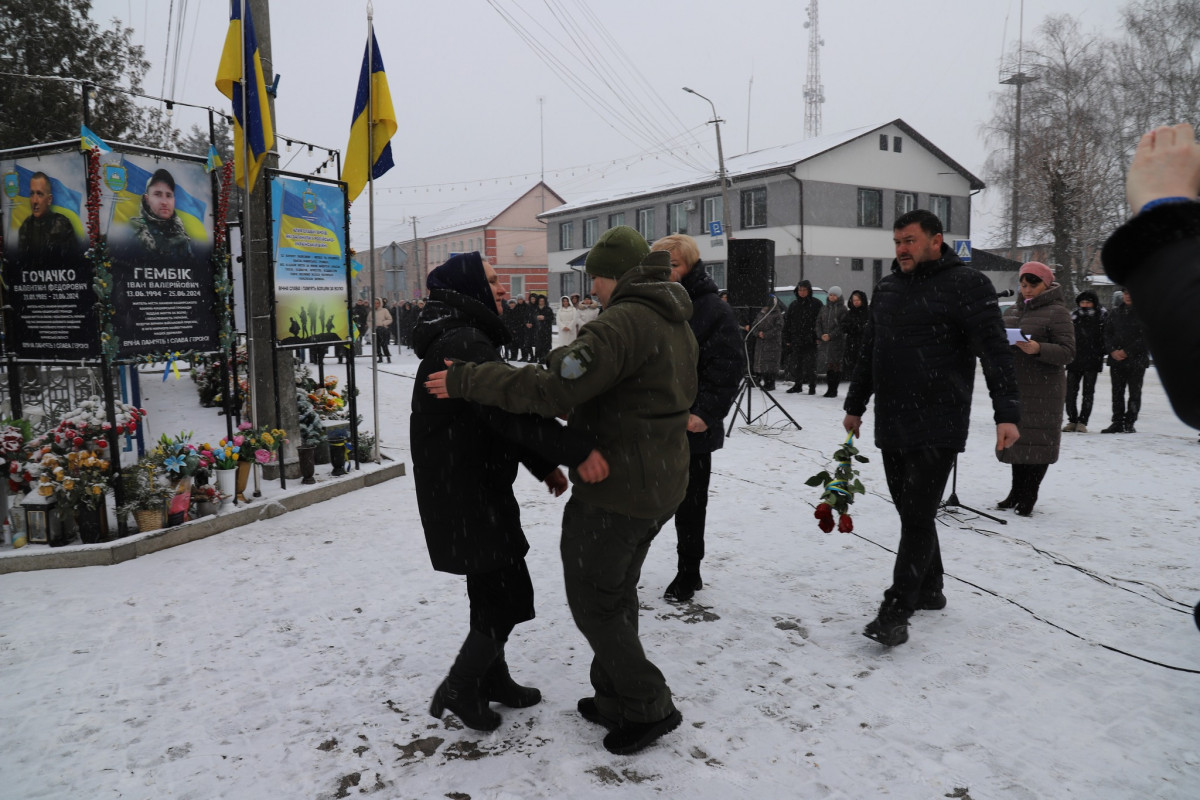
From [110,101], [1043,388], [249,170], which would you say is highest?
[110,101]

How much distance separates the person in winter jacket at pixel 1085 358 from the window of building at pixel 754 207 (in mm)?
22880

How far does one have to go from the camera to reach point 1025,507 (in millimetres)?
6195

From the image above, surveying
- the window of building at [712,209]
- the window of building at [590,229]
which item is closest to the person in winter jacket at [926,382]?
the window of building at [712,209]

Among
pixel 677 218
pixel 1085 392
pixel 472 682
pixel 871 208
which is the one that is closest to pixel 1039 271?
pixel 1085 392

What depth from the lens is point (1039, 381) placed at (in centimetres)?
627

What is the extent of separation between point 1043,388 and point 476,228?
49035mm

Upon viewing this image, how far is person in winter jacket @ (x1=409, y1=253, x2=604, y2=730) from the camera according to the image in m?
2.89

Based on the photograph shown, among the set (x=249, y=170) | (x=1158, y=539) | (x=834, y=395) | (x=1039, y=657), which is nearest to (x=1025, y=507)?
(x=1158, y=539)

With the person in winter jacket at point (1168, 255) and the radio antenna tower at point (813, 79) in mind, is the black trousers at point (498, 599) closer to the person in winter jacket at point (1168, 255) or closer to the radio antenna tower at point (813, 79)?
the person in winter jacket at point (1168, 255)

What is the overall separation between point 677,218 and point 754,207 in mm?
4754

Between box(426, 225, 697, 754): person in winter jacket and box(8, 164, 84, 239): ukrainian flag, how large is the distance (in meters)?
4.35

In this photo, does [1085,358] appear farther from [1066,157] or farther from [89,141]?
[1066,157]

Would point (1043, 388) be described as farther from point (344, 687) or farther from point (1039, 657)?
point (344, 687)

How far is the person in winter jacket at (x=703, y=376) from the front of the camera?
4266 millimetres
